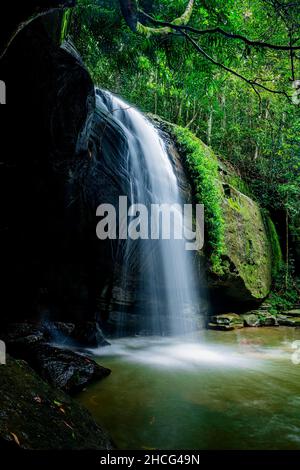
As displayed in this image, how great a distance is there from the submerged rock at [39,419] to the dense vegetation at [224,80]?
395 centimetres

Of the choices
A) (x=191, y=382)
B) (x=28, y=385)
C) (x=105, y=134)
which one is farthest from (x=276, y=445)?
(x=105, y=134)

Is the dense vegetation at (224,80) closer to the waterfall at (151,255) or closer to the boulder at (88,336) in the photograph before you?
the waterfall at (151,255)

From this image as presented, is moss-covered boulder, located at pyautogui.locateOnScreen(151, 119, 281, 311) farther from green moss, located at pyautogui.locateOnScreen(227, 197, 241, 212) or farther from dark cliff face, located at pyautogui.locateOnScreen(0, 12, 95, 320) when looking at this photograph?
dark cliff face, located at pyautogui.locateOnScreen(0, 12, 95, 320)

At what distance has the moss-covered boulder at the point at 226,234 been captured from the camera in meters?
9.12

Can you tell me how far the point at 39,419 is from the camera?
7.43 feet

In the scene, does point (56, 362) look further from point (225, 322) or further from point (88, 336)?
point (225, 322)

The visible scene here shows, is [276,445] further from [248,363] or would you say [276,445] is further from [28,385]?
[248,363]

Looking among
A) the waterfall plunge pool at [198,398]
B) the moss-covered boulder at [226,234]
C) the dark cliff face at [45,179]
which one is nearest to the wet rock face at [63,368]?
the waterfall plunge pool at [198,398]

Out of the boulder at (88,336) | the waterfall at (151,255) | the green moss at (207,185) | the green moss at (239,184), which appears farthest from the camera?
the green moss at (239,184)

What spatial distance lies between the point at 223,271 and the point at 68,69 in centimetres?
651

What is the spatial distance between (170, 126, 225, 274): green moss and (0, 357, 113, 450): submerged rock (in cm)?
670

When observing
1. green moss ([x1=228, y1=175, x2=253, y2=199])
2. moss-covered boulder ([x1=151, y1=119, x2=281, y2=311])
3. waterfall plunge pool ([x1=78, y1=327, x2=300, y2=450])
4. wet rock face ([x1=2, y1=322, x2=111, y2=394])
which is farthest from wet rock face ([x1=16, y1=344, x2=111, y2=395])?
green moss ([x1=228, y1=175, x2=253, y2=199])

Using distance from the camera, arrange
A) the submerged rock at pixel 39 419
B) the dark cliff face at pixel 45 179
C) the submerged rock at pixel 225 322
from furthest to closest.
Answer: the submerged rock at pixel 225 322 → the dark cliff face at pixel 45 179 → the submerged rock at pixel 39 419

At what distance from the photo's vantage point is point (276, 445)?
2.58 metres
